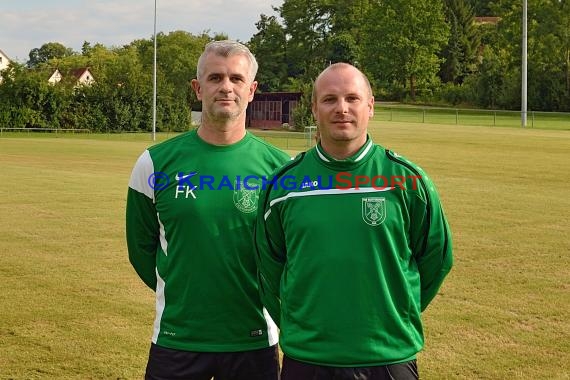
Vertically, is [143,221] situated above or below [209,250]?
above

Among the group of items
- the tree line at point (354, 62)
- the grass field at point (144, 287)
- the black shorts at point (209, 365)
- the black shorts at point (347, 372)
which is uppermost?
the tree line at point (354, 62)

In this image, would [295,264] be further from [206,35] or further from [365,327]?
[206,35]

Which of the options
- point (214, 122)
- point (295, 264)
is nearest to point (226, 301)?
point (295, 264)

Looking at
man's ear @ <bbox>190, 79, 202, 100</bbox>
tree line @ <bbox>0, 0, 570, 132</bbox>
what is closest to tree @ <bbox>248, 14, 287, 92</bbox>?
tree line @ <bbox>0, 0, 570, 132</bbox>

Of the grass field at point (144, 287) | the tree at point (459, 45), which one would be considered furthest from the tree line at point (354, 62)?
the grass field at point (144, 287)

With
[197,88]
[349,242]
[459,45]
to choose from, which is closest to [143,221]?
[197,88]

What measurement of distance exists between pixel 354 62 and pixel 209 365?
78342mm

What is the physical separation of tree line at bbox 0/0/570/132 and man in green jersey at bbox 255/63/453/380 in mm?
48178

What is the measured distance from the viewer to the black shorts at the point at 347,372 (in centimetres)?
306

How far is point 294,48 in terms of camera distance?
9225cm

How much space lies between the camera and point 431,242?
329 cm

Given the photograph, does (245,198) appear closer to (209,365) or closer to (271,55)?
(209,365)

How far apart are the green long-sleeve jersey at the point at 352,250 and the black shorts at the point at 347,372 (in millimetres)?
26

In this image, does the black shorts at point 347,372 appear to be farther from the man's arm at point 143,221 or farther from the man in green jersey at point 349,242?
the man's arm at point 143,221
